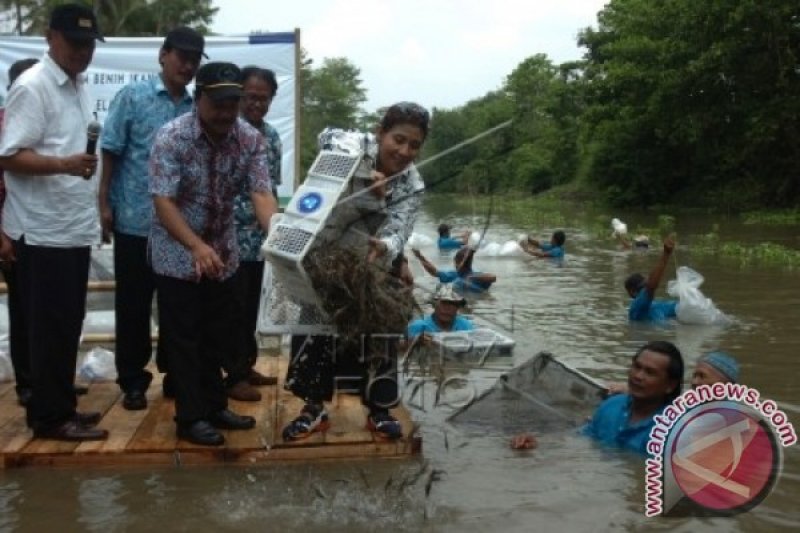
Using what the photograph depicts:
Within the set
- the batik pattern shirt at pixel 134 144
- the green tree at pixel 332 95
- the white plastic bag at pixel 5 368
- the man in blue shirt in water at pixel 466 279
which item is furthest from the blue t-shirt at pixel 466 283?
the green tree at pixel 332 95

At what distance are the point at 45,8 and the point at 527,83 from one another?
27871mm

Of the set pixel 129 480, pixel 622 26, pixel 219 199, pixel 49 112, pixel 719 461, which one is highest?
pixel 622 26

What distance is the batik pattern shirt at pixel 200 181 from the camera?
3877 mm

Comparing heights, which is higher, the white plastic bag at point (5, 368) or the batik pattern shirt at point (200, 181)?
the batik pattern shirt at point (200, 181)

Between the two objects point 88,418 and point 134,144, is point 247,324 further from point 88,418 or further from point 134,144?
point 134,144

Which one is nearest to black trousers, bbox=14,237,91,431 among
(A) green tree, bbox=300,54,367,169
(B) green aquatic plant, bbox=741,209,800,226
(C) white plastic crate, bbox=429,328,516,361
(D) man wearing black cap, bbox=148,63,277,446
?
(D) man wearing black cap, bbox=148,63,277,446

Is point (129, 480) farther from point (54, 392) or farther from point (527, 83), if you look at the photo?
point (527, 83)

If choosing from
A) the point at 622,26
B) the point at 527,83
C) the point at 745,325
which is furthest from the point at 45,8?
the point at 745,325

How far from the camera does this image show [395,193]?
159 inches

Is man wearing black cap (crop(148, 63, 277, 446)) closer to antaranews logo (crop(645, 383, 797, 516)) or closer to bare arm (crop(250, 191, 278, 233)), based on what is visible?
bare arm (crop(250, 191, 278, 233))

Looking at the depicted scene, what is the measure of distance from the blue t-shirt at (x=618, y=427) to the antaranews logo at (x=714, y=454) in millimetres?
483

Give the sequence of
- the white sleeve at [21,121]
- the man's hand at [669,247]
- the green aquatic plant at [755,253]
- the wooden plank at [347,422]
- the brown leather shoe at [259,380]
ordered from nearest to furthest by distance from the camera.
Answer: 1. the white sleeve at [21,121]
2. the wooden plank at [347,422]
3. the brown leather shoe at [259,380]
4. the man's hand at [669,247]
5. the green aquatic plant at [755,253]

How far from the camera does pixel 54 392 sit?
13.3 ft

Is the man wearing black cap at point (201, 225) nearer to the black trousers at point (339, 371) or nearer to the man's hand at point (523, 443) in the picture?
the black trousers at point (339, 371)
